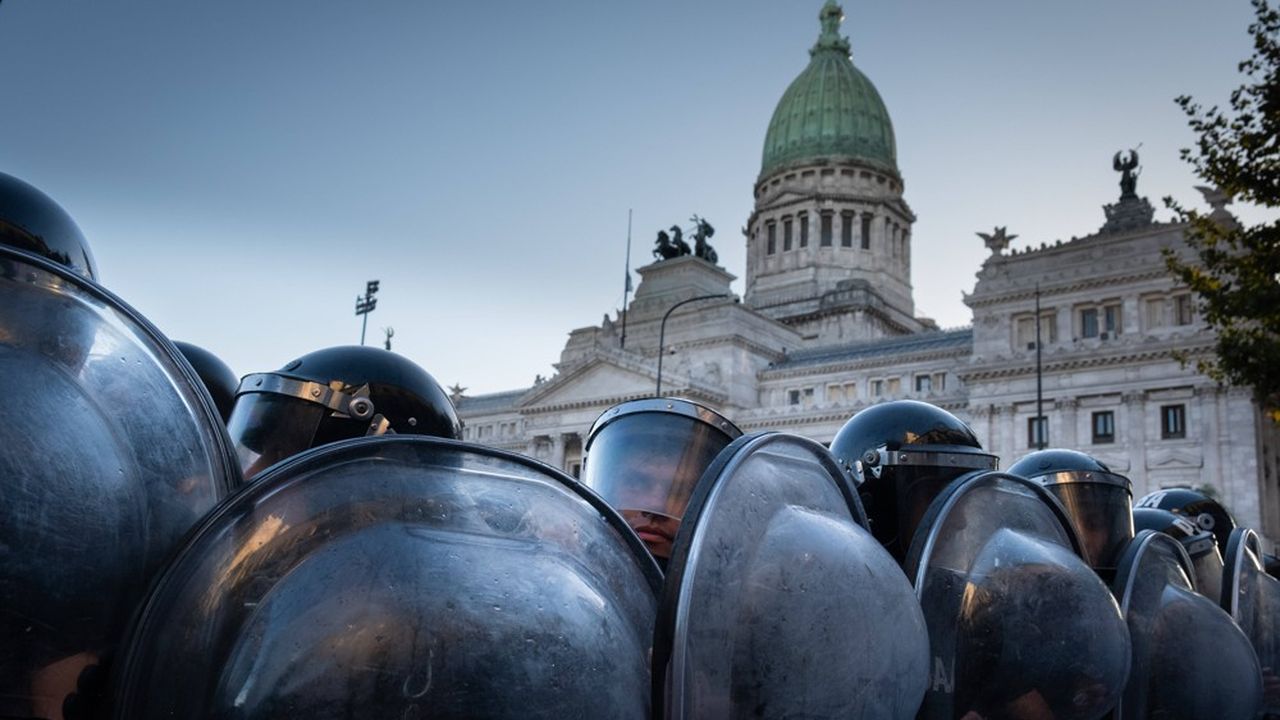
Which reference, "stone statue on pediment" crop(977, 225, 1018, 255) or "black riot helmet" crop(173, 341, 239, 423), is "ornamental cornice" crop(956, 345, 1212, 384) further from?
"black riot helmet" crop(173, 341, 239, 423)

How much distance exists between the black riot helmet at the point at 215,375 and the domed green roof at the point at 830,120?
218 feet

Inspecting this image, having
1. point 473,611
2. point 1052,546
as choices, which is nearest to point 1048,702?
point 1052,546

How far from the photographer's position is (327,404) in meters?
5.04

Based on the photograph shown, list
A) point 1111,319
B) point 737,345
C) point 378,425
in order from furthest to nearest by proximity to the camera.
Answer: point 737,345 → point 1111,319 → point 378,425

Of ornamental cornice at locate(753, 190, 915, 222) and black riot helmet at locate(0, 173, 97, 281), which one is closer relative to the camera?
black riot helmet at locate(0, 173, 97, 281)

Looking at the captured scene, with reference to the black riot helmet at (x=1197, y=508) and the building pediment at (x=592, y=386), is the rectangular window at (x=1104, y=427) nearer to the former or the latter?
the building pediment at (x=592, y=386)

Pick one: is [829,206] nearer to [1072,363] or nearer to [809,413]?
[809,413]

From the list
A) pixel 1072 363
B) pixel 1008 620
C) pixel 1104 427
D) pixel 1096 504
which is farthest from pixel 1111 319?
pixel 1008 620

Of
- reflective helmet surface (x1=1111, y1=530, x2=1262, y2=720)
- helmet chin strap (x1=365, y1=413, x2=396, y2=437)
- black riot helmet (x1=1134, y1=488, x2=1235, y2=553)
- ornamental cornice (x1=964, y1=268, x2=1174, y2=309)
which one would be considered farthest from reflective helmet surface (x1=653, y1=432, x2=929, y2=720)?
ornamental cornice (x1=964, y1=268, x2=1174, y2=309)

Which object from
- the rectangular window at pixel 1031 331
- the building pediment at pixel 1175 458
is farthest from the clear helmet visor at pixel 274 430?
the rectangular window at pixel 1031 331

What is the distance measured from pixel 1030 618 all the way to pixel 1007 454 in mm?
39644

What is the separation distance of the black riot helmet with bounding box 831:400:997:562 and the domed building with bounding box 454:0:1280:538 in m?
16.6

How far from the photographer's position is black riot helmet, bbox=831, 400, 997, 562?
19.1 ft

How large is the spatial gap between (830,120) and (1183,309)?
35.4 meters
